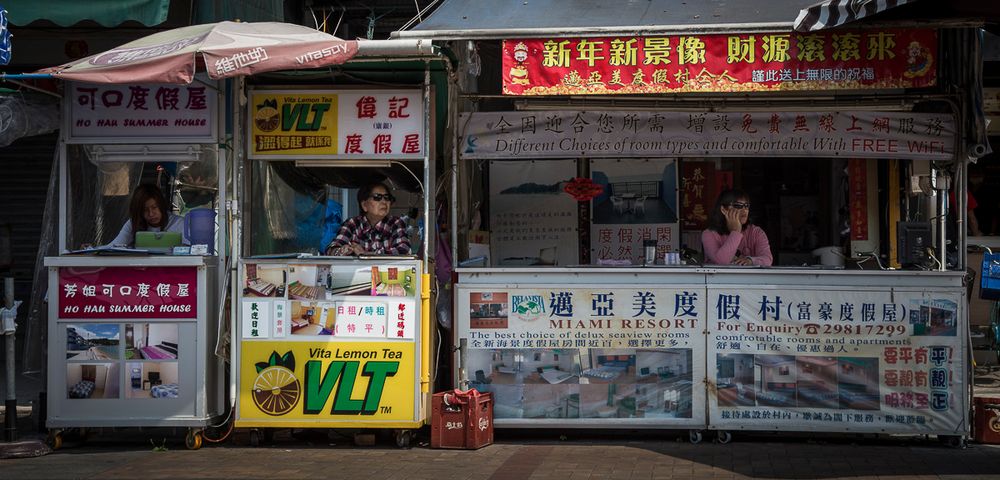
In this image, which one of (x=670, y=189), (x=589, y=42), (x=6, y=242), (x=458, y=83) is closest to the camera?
(x=589, y=42)

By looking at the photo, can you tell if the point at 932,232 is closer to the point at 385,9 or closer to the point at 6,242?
the point at 385,9

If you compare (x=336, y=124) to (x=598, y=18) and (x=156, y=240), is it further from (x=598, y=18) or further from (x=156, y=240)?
(x=598, y=18)

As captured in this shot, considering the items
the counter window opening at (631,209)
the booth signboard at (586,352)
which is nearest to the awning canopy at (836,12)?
the booth signboard at (586,352)

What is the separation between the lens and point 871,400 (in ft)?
26.7

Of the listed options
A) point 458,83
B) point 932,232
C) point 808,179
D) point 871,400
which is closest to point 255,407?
point 458,83

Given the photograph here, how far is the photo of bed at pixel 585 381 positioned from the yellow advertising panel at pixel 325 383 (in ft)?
2.18

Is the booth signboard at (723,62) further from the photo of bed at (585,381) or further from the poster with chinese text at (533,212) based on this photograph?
the poster with chinese text at (533,212)

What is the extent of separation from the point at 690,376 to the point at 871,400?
137cm

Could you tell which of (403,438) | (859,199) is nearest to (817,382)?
(859,199)

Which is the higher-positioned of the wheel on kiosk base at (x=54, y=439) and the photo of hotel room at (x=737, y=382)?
the photo of hotel room at (x=737, y=382)

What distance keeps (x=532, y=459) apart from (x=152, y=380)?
9.73 feet

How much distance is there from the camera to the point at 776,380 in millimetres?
8234

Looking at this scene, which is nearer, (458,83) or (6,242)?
(458,83)

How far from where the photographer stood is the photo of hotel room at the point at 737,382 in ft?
27.0
